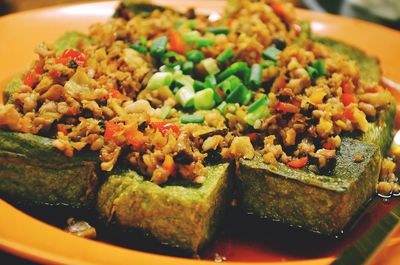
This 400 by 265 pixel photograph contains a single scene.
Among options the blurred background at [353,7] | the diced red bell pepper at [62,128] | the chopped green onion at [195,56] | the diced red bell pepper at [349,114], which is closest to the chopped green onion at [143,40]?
the chopped green onion at [195,56]

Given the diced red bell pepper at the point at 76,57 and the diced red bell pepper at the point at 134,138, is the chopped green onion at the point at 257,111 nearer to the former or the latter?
the diced red bell pepper at the point at 134,138

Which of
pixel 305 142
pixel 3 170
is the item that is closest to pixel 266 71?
pixel 305 142

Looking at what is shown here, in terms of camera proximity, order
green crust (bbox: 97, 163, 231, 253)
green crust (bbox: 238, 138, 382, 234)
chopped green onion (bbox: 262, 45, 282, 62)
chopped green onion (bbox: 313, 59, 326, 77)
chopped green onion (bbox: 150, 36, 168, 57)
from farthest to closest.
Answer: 1. chopped green onion (bbox: 262, 45, 282, 62)
2. chopped green onion (bbox: 150, 36, 168, 57)
3. chopped green onion (bbox: 313, 59, 326, 77)
4. green crust (bbox: 238, 138, 382, 234)
5. green crust (bbox: 97, 163, 231, 253)

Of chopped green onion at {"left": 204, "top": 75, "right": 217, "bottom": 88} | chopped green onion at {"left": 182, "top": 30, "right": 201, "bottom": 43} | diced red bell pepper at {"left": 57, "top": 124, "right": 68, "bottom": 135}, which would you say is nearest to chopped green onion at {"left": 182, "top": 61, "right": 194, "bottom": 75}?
chopped green onion at {"left": 204, "top": 75, "right": 217, "bottom": 88}

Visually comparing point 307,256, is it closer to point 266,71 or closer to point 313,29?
point 266,71

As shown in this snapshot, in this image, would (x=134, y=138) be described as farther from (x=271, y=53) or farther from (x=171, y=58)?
(x=271, y=53)

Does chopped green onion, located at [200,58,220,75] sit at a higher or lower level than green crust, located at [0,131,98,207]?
higher

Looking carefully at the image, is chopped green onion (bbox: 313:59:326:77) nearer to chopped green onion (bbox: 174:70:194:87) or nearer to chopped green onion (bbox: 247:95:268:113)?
A: chopped green onion (bbox: 247:95:268:113)
